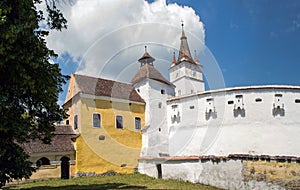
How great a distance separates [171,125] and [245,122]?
6807 millimetres

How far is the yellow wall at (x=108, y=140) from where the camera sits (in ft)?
68.6

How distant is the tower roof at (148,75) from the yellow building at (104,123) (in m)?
2.40

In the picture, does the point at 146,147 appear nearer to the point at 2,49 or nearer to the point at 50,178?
the point at 50,178

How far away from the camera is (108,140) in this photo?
22359 mm

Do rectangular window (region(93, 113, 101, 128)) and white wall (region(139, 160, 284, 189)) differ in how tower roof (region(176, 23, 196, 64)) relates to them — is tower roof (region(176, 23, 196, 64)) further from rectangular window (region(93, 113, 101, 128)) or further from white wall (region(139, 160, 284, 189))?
white wall (region(139, 160, 284, 189))

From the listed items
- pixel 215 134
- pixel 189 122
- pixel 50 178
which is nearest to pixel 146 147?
pixel 189 122

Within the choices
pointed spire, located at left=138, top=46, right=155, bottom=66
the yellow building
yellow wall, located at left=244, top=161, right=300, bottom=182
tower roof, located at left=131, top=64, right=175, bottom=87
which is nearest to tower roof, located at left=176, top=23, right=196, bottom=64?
pointed spire, located at left=138, top=46, right=155, bottom=66

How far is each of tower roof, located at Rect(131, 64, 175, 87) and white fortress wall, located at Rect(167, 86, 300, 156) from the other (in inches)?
182

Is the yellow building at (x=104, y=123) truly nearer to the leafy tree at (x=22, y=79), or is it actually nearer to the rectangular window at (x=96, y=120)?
the rectangular window at (x=96, y=120)

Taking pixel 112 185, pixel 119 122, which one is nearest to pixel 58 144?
pixel 119 122

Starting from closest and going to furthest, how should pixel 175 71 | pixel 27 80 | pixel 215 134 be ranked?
1. pixel 27 80
2. pixel 215 134
3. pixel 175 71

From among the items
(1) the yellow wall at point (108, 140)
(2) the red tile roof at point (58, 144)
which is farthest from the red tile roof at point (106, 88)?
(2) the red tile roof at point (58, 144)

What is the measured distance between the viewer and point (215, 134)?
22.4 m

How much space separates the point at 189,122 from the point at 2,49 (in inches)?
729
